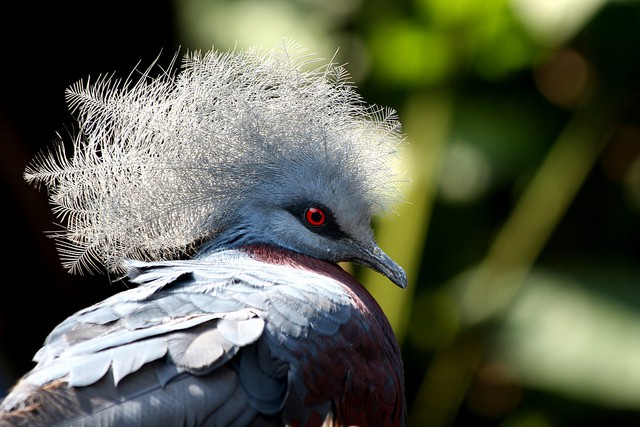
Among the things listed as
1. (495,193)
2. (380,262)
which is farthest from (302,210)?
(495,193)

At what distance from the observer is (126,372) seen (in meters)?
1.59

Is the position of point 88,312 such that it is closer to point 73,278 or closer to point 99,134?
point 99,134

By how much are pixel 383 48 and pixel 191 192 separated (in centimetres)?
187

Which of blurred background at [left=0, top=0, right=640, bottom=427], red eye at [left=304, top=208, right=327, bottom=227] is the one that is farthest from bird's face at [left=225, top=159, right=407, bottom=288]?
blurred background at [left=0, top=0, right=640, bottom=427]

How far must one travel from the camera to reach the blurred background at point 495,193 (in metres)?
3.48

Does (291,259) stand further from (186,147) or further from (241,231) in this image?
(186,147)

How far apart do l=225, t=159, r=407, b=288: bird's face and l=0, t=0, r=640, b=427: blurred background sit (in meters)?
1.07

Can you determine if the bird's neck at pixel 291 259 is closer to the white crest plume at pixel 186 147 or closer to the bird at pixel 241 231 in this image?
the bird at pixel 241 231

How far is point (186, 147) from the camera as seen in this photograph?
2.19m

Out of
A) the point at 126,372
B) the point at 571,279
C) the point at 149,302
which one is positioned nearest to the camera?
the point at 126,372

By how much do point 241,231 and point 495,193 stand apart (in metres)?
2.16

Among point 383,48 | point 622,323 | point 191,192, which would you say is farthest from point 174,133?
point 622,323

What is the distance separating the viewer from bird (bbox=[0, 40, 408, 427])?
1728 mm

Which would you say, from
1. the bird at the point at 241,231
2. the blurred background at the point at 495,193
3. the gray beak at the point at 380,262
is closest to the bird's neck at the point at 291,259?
the bird at the point at 241,231
